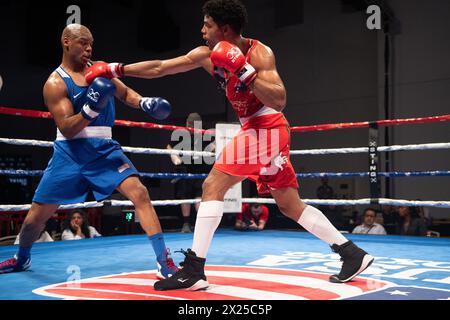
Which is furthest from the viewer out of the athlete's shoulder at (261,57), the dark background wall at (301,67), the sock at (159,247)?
the dark background wall at (301,67)

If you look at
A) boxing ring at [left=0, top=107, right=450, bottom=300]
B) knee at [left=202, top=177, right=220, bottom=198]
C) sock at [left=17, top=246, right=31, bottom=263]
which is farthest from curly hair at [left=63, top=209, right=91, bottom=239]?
knee at [left=202, top=177, right=220, bottom=198]

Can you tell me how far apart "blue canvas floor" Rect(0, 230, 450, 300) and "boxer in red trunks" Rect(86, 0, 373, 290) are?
155 mm

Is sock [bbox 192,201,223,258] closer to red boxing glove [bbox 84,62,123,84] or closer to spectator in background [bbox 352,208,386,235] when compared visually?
red boxing glove [bbox 84,62,123,84]

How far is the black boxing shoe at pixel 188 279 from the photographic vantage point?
1.99 metres

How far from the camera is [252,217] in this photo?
5.18 m

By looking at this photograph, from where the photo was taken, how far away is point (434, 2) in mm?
7586

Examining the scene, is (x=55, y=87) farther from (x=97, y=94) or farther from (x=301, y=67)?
(x=301, y=67)

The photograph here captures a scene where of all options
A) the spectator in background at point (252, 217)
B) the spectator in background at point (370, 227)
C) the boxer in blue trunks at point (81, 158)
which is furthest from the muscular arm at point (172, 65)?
the spectator in background at point (370, 227)

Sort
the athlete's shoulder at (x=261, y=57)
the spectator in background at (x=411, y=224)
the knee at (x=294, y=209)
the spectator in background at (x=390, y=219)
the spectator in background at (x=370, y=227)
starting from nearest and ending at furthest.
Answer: the athlete's shoulder at (x=261, y=57) < the knee at (x=294, y=209) < the spectator in background at (x=370, y=227) < the spectator in background at (x=411, y=224) < the spectator in background at (x=390, y=219)

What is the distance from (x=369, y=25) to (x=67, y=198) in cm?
704

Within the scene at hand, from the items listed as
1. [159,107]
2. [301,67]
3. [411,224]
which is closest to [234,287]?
[159,107]

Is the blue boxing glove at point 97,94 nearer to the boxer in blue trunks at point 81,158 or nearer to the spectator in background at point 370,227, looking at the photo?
the boxer in blue trunks at point 81,158

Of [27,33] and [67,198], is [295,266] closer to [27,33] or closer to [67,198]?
[67,198]

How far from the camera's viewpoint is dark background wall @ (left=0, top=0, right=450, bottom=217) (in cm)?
775
